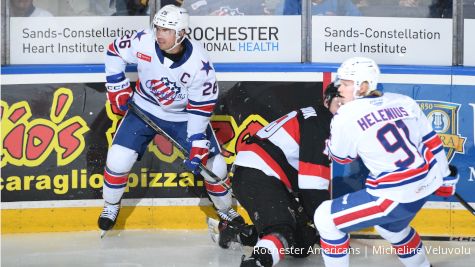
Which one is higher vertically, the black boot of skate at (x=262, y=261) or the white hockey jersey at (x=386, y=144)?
the white hockey jersey at (x=386, y=144)

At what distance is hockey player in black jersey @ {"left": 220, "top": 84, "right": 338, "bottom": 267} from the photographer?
427 cm

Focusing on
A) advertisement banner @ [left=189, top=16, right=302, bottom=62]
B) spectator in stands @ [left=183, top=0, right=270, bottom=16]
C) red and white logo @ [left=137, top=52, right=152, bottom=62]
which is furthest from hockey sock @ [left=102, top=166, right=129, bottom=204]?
spectator in stands @ [left=183, top=0, right=270, bottom=16]

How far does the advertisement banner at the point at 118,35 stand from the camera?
→ 5.30m

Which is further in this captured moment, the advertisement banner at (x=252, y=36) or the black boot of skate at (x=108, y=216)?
the advertisement banner at (x=252, y=36)

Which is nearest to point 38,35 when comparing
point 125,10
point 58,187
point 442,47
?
point 125,10

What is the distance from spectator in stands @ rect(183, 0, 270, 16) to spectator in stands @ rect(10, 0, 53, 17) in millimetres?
762

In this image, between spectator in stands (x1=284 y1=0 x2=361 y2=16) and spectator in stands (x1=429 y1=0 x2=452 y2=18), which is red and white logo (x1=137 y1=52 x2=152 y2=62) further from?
spectator in stands (x1=429 y1=0 x2=452 y2=18)

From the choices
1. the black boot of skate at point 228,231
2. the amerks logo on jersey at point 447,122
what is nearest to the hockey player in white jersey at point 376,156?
the black boot of skate at point 228,231

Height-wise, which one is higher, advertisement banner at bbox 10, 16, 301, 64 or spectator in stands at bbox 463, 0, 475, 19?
spectator in stands at bbox 463, 0, 475, 19

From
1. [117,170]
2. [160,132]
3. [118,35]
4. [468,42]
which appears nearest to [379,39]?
[468,42]

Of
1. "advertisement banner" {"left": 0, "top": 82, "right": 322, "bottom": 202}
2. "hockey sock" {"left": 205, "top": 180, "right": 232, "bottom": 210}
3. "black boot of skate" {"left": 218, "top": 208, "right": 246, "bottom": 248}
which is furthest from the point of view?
"advertisement banner" {"left": 0, "top": 82, "right": 322, "bottom": 202}

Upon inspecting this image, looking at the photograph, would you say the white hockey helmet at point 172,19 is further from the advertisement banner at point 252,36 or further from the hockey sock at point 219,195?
the hockey sock at point 219,195

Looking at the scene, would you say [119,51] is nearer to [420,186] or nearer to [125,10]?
Result: [125,10]

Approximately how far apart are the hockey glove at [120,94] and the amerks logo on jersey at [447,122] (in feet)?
4.94
